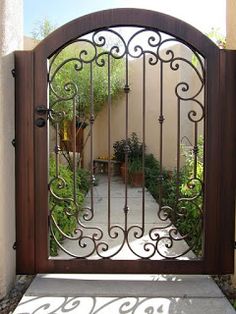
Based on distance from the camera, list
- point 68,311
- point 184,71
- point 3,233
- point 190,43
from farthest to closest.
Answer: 1. point 184,71
2. point 190,43
3. point 3,233
4. point 68,311

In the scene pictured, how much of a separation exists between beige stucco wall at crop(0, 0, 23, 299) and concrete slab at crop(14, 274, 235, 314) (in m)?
0.23

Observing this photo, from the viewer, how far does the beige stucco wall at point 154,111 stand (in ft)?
26.0

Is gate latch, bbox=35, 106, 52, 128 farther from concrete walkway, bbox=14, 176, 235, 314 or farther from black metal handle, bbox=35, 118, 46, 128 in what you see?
concrete walkway, bbox=14, 176, 235, 314

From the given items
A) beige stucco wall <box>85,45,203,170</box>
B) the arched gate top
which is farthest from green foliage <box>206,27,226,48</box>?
beige stucco wall <box>85,45,203,170</box>

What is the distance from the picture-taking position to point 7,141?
7.04ft

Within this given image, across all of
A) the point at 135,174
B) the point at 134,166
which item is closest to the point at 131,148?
the point at 134,166

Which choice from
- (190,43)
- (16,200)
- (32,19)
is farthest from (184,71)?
(16,200)

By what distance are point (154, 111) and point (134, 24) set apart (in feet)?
20.1

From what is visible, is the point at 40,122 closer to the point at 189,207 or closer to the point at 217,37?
the point at 189,207

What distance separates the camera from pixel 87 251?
2.95 m

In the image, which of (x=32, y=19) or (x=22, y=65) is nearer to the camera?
(x=22, y=65)

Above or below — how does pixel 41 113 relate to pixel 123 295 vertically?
above

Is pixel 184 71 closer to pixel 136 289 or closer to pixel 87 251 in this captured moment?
pixel 87 251

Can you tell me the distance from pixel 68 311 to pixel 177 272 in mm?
787
